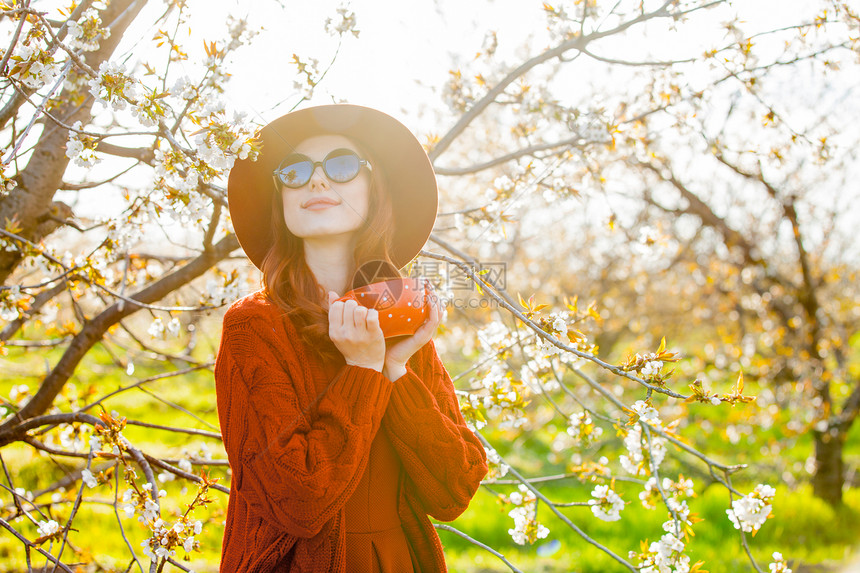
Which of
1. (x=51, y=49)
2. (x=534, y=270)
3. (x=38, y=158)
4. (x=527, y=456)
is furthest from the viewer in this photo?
(x=534, y=270)

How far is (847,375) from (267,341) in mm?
5648

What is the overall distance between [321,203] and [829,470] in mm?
5262

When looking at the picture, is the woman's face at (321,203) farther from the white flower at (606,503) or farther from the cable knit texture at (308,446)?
the white flower at (606,503)

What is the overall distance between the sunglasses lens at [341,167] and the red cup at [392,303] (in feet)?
1.07

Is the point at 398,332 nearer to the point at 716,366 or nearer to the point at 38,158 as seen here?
the point at 38,158

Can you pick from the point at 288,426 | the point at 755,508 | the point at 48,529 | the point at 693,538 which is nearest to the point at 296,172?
the point at 288,426

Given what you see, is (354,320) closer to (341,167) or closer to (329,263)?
(329,263)

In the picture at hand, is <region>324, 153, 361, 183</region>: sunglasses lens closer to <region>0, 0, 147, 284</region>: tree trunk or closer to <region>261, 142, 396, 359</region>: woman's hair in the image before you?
<region>261, 142, 396, 359</region>: woman's hair

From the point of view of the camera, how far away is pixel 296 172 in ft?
5.11

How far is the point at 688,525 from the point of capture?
6.73 feet

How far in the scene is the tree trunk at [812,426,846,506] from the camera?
16.4 ft

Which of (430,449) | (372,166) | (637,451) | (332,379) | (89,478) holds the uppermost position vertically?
(372,166)

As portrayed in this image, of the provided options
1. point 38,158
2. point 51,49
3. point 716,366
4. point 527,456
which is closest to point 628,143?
point 51,49

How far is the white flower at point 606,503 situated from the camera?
2223 mm
